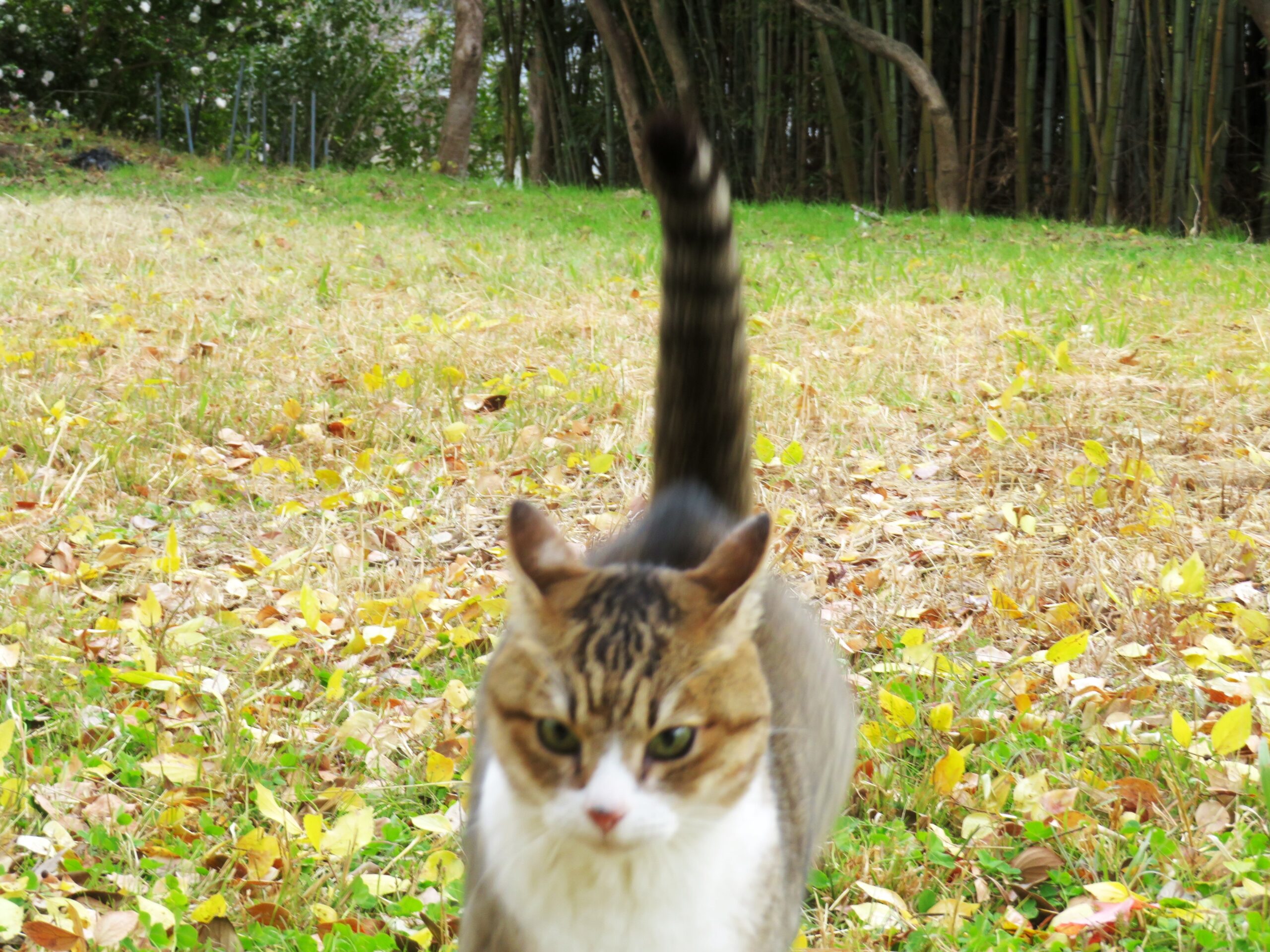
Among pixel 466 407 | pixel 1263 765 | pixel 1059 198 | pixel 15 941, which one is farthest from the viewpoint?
pixel 1059 198

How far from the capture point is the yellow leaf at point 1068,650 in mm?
2254

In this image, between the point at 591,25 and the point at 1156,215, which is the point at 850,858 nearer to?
the point at 1156,215

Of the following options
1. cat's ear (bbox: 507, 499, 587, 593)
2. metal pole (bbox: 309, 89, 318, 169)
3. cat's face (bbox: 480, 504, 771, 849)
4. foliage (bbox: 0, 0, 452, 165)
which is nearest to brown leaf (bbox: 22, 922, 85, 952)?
cat's face (bbox: 480, 504, 771, 849)

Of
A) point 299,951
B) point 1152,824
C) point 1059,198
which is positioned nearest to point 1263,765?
point 1152,824

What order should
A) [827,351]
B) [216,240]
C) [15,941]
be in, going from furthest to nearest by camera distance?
[216,240] → [827,351] → [15,941]

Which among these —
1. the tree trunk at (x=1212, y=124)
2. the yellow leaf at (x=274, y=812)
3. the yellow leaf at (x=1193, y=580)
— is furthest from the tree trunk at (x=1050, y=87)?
the yellow leaf at (x=274, y=812)

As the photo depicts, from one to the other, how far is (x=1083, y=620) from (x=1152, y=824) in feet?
2.38

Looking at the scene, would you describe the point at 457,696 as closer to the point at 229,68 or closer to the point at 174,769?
the point at 174,769

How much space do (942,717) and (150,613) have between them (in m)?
1.57

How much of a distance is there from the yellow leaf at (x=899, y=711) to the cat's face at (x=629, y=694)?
79 cm

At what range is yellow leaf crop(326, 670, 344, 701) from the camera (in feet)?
7.15

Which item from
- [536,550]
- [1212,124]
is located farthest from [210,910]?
[1212,124]

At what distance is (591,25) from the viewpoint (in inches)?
475

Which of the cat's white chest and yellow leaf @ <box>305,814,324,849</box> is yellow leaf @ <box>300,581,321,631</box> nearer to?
yellow leaf @ <box>305,814,324,849</box>
